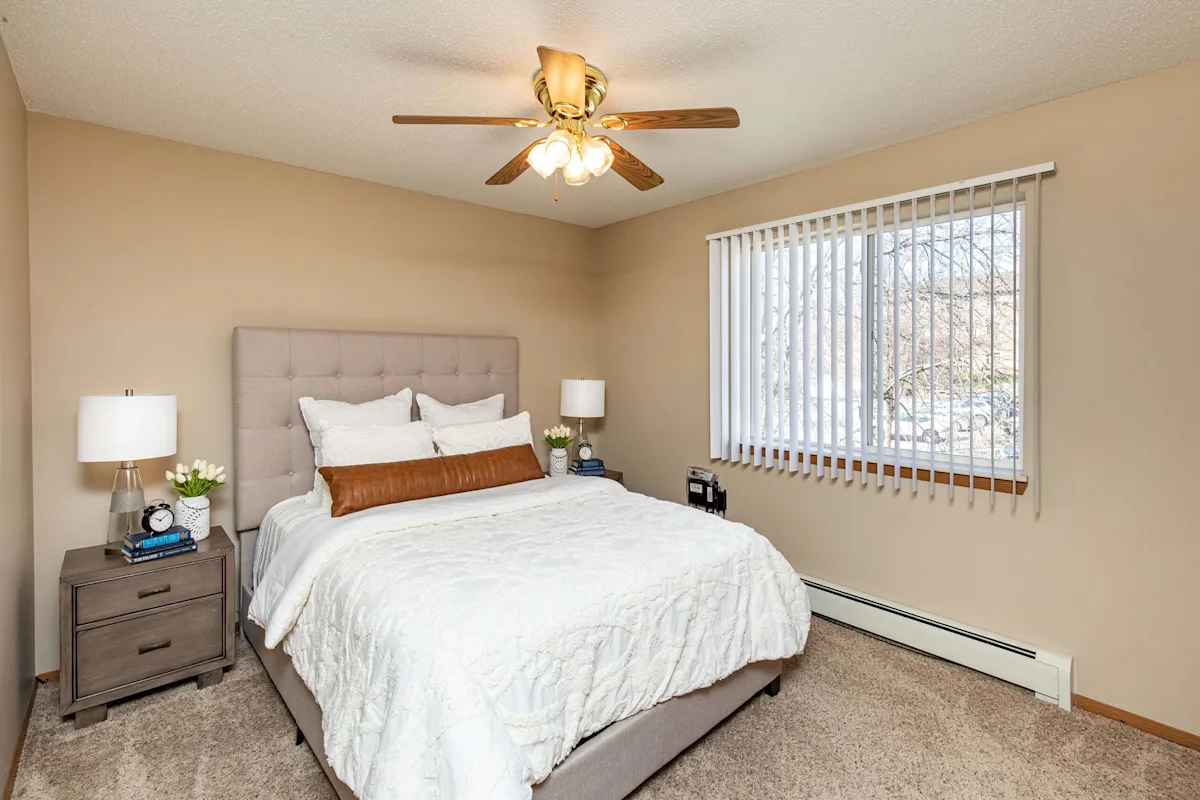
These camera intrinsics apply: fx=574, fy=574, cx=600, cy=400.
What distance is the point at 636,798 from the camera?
185 cm

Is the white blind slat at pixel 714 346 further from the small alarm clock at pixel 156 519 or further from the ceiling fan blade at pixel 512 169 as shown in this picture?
the small alarm clock at pixel 156 519

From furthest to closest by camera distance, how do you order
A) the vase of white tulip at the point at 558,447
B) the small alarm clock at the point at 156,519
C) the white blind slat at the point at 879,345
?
the vase of white tulip at the point at 558,447
the white blind slat at the point at 879,345
the small alarm clock at the point at 156,519

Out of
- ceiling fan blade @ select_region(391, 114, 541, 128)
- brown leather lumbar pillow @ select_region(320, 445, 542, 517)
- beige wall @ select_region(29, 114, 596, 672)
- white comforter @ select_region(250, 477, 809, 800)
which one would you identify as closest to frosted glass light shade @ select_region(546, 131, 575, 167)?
ceiling fan blade @ select_region(391, 114, 541, 128)

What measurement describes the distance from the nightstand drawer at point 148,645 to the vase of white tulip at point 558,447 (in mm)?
1996

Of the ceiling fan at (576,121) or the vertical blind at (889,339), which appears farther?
the vertical blind at (889,339)

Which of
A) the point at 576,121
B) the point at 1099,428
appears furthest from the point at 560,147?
the point at 1099,428

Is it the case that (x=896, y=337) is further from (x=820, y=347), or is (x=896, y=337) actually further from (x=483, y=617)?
(x=483, y=617)

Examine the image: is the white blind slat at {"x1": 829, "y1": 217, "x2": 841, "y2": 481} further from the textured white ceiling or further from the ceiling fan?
the ceiling fan

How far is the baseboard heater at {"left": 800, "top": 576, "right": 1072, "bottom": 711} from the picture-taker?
237cm

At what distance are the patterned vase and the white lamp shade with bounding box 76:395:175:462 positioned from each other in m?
0.35

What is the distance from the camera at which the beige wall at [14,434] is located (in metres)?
1.87

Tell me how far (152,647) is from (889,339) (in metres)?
3.54

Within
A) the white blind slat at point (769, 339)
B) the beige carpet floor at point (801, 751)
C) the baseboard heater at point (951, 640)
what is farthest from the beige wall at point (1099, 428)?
the white blind slat at point (769, 339)

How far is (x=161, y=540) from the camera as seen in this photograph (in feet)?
7.79
